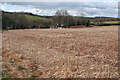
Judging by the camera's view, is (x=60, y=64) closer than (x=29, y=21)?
Yes

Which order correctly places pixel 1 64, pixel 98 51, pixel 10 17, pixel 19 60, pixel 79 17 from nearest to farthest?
pixel 1 64, pixel 19 60, pixel 98 51, pixel 10 17, pixel 79 17

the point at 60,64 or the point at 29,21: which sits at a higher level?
the point at 29,21

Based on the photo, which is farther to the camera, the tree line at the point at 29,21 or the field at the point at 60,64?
the tree line at the point at 29,21

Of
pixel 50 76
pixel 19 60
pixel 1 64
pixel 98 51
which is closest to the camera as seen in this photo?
pixel 50 76

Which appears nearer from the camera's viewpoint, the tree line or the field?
the field

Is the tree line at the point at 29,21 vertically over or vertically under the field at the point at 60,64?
over

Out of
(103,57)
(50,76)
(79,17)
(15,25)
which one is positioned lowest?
(50,76)

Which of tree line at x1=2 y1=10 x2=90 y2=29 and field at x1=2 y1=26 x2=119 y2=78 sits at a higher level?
tree line at x1=2 y1=10 x2=90 y2=29

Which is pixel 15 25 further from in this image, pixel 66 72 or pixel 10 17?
pixel 66 72

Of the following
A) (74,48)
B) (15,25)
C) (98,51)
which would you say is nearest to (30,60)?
(74,48)

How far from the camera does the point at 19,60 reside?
9.04 metres

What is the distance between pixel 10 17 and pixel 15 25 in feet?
12.0

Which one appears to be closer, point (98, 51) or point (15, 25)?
point (98, 51)

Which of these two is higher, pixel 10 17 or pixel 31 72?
pixel 10 17
